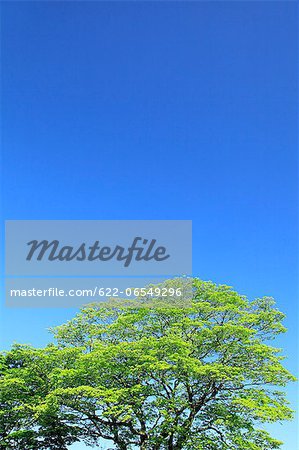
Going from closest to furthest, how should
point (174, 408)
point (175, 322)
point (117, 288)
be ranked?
point (174, 408)
point (175, 322)
point (117, 288)

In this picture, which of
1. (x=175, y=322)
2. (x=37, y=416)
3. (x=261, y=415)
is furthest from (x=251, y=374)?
(x=37, y=416)

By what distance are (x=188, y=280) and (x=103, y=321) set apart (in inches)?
145

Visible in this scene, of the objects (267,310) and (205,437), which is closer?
(205,437)

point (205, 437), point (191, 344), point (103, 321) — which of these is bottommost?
point (205, 437)

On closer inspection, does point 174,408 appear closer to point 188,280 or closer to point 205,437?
point 205,437

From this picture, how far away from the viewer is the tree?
18734 millimetres

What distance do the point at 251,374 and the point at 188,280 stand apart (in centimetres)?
414

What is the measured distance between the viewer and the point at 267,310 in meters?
20.8

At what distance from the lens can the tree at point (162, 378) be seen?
61.5 feet

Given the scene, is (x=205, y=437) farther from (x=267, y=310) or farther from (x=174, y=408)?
(x=267, y=310)

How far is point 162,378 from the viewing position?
19.2m

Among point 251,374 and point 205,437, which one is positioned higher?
point 251,374

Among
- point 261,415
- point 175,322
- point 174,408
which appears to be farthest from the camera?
point 175,322

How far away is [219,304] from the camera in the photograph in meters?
20.9
